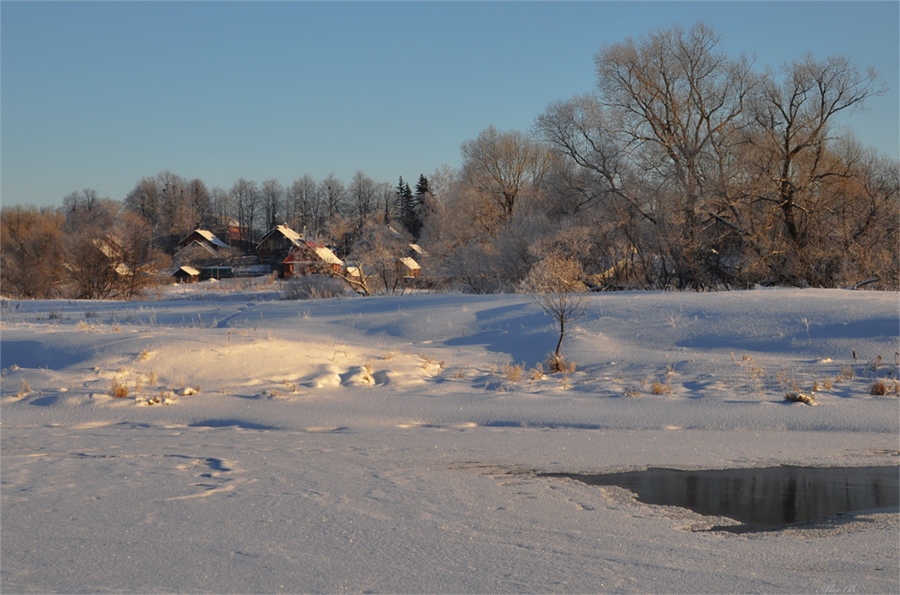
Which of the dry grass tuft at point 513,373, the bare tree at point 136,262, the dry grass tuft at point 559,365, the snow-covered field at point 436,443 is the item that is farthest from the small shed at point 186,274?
the dry grass tuft at point 513,373

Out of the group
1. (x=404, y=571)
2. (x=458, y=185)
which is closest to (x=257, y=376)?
(x=404, y=571)

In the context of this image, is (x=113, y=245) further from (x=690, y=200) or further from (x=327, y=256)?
(x=690, y=200)

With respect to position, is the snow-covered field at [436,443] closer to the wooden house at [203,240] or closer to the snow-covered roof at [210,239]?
the wooden house at [203,240]

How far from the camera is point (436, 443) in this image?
846 centimetres

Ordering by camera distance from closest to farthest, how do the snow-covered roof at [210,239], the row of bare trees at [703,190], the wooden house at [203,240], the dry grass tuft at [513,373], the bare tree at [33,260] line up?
the dry grass tuft at [513,373], the row of bare trees at [703,190], the bare tree at [33,260], the wooden house at [203,240], the snow-covered roof at [210,239]

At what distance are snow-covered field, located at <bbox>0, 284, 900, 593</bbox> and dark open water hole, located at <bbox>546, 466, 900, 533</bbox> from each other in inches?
9.5

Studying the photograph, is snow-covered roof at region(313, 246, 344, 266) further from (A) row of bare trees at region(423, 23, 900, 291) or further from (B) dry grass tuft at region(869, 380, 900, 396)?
(B) dry grass tuft at region(869, 380, 900, 396)

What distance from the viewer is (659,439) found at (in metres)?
8.69

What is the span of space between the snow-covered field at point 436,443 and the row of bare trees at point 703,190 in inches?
484

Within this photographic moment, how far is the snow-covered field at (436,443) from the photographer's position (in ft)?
15.2

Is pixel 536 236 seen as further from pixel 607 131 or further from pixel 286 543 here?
pixel 286 543

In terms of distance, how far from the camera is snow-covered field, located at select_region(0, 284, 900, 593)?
15.2ft

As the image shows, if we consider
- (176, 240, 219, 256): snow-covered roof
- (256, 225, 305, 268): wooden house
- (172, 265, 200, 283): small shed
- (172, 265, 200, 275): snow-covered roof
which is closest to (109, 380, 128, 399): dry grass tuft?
(172, 265, 200, 283): small shed

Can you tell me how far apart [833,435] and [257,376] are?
27.2 ft
